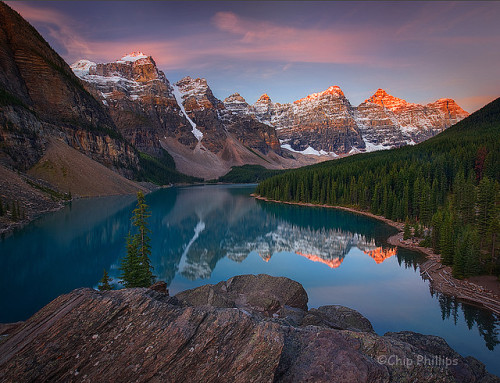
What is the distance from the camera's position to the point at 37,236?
1764 inches

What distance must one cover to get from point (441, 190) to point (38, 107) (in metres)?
146

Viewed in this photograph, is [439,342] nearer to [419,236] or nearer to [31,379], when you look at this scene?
[31,379]

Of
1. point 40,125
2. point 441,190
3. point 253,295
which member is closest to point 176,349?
point 253,295

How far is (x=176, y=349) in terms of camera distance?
279 inches

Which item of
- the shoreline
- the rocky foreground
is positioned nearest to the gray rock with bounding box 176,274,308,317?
the rocky foreground

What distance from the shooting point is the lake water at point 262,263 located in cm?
2194

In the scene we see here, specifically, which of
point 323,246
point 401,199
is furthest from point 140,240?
point 401,199

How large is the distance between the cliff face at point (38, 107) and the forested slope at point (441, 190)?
8112 centimetres

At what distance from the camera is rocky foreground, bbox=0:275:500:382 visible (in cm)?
653

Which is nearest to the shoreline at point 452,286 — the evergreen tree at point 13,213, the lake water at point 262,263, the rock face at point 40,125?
the lake water at point 262,263

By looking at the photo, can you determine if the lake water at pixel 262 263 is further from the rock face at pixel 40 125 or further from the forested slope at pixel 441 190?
the rock face at pixel 40 125

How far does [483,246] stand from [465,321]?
52.6 ft

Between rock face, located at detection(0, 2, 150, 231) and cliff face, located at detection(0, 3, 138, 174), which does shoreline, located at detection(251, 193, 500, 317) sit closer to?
rock face, located at detection(0, 2, 150, 231)

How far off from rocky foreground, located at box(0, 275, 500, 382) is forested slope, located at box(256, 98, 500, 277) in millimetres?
26476
